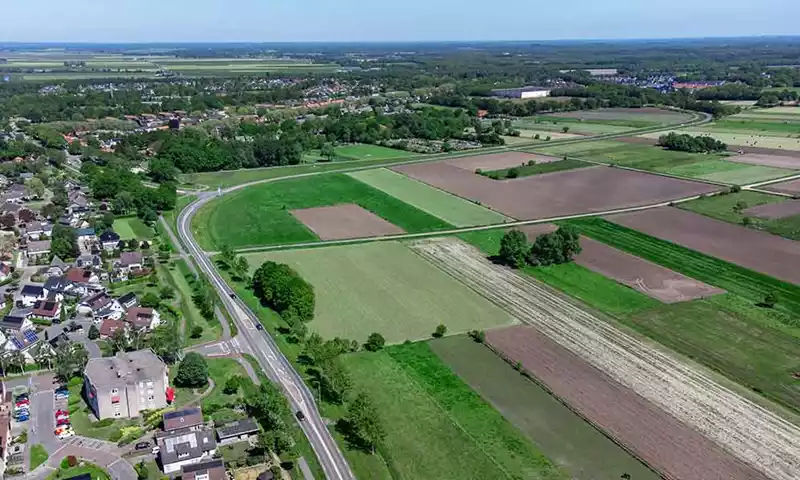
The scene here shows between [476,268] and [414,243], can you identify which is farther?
[414,243]

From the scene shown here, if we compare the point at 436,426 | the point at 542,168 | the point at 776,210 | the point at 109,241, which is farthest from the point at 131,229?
the point at 776,210

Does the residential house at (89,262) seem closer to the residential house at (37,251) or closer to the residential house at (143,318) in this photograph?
the residential house at (37,251)

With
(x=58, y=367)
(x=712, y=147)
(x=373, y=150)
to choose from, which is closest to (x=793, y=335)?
(x=58, y=367)

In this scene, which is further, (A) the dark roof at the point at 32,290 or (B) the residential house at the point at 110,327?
(A) the dark roof at the point at 32,290

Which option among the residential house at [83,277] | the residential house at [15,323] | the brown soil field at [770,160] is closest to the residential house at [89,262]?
the residential house at [83,277]

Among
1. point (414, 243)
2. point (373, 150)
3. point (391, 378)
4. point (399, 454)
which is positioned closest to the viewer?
point (399, 454)

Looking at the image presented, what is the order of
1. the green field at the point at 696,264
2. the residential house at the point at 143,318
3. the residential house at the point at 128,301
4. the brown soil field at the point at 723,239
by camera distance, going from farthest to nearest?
the brown soil field at the point at 723,239 → the green field at the point at 696,264 → the residential house at the point at 128,301 → the residential house at the point at 143,318

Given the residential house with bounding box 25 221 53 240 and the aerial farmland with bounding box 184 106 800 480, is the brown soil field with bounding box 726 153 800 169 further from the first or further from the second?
the residential house with bounding box 25 221 53 240

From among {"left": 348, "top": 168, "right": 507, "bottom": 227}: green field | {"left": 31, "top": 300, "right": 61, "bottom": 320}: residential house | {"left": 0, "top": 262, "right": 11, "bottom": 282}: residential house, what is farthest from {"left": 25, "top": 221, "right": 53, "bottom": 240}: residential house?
{"left": 348, "top": 168, "right": 507, "bottom": 227}: green field

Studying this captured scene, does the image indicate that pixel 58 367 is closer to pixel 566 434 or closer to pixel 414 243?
pixel 566 434
